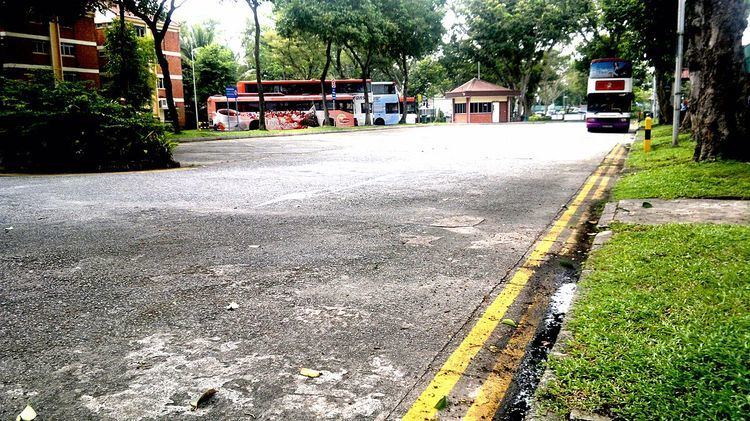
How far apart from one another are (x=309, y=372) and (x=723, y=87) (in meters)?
11.2

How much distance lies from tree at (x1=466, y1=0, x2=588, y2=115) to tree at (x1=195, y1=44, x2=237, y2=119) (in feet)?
78.2

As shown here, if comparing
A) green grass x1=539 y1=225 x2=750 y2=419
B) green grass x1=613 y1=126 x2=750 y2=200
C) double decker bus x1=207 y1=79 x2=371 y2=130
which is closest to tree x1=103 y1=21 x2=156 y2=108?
double decker bus x1=207 y1=79 x2=371 y2=130

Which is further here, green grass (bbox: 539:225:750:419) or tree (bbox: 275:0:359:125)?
tree (bbox: 275:0:359:125)

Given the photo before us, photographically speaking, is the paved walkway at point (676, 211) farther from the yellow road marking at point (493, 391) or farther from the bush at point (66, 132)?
the bush at point (66, 132)

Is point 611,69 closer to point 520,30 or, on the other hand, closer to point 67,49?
point 520,30

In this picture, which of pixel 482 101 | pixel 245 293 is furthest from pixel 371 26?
pixel 245 293

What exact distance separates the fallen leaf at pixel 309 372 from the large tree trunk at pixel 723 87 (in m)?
10.7

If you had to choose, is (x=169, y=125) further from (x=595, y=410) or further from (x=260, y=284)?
(x=595, y=410)

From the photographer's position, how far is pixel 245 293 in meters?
4.02

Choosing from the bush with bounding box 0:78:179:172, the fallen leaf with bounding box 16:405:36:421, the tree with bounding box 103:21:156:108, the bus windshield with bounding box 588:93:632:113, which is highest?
the tree with bounding box 103:21:156:108

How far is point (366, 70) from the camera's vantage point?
A: 147ft

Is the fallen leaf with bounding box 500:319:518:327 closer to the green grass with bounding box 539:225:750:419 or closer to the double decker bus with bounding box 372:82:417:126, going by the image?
the green grass with bounding box 539:225:750:419

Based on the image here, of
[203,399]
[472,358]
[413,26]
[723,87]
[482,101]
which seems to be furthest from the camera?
[482,101]

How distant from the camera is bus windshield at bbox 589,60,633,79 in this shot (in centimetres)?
2866
